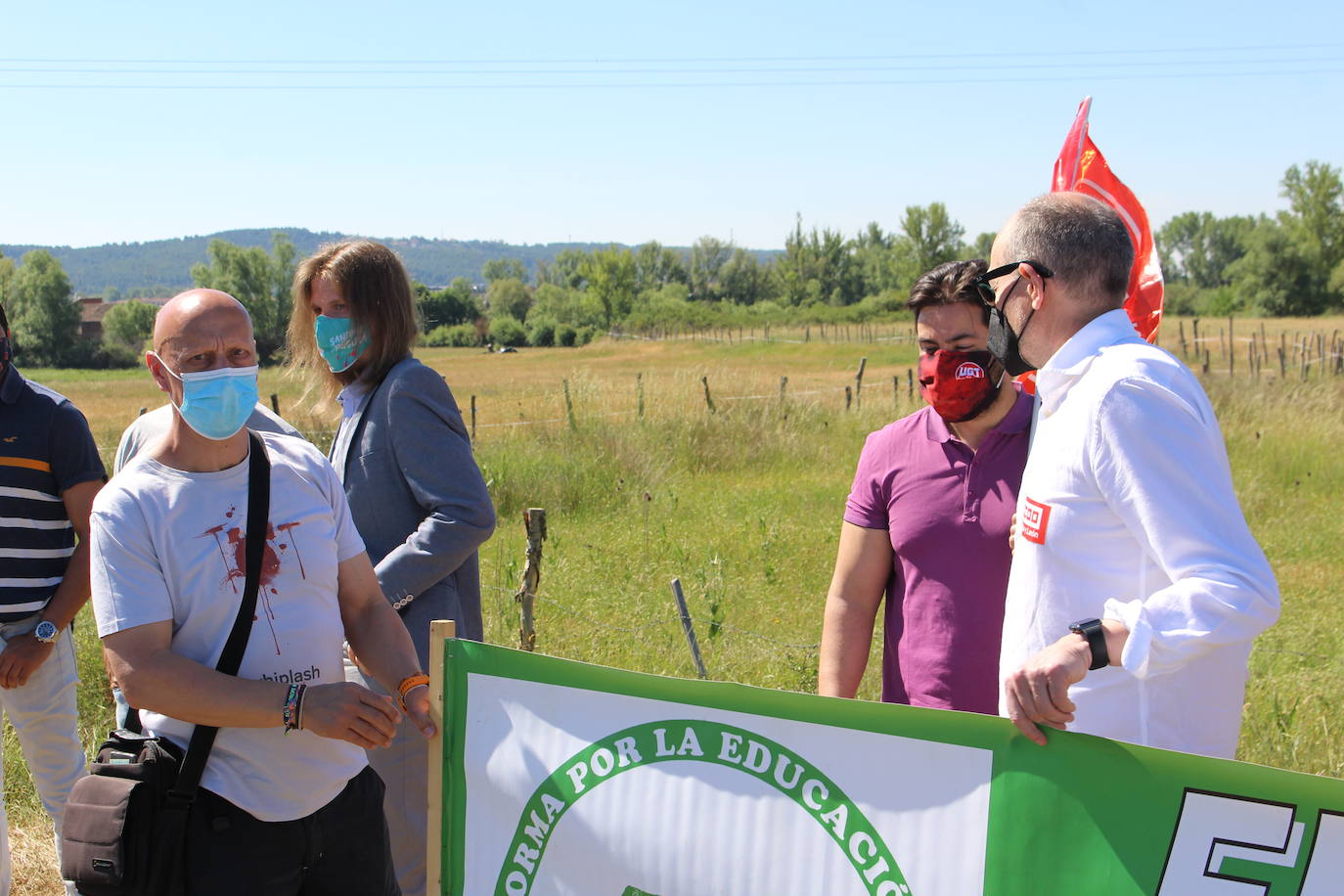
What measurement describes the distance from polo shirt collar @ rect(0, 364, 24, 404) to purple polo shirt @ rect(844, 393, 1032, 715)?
273 centimetres

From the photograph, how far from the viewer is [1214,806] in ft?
5.60

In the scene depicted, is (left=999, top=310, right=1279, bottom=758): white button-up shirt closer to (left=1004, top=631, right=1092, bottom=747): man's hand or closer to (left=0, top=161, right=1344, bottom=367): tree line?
(left=1004, top=631, right=1092, bottom=747): man's hand

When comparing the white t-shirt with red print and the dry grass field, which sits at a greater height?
the white t-shirt with red print

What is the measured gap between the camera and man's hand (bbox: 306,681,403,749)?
2086 mm

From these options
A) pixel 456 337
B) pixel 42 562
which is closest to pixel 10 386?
pixel 42 562

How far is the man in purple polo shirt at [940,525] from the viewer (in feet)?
8.20

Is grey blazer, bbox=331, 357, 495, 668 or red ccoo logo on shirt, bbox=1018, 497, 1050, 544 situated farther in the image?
grey blazer, bbox=331, 357, 495, 668

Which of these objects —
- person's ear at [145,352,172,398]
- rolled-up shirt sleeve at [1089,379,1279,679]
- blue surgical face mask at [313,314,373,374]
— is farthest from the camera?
blue surgical face mask at [313,314,373,374]

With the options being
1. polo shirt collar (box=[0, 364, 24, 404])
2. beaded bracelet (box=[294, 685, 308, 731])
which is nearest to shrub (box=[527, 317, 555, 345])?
polo shirt collar (box=[0, 364, 24, 404])

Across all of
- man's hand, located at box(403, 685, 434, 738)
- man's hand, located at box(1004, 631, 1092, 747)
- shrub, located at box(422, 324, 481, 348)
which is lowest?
shrub, located at box(422, 324, 481, 348)

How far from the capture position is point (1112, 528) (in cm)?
188

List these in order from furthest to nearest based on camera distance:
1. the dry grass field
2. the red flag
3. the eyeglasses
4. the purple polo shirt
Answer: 1. the dry grass field
2. the red flag
3. the purple polo shirt
4. the eyeglasses

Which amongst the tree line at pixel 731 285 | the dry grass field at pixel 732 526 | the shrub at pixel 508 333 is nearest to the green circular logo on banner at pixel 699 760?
the dry grass field at pixel 732 526

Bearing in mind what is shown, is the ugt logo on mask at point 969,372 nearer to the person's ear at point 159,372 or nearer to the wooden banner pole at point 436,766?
the wooden banner pole at point 436,766
